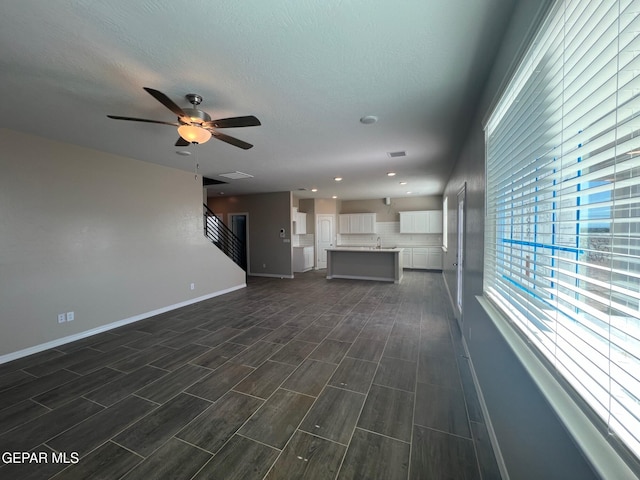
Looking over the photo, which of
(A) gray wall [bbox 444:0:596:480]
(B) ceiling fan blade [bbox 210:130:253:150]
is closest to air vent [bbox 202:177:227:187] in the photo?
(B) ceiling fan blade [bbox 210:130:253:150]

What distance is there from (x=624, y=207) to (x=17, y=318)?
5.08 m

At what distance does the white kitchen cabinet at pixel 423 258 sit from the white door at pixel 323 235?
274cm

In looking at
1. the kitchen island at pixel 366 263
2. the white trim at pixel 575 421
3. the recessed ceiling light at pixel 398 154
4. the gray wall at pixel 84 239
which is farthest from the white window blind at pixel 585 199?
the kitchen island at pixel 366 263

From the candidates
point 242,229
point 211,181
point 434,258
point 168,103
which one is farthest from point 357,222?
point 168,103

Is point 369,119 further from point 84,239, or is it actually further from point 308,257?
point 308,257

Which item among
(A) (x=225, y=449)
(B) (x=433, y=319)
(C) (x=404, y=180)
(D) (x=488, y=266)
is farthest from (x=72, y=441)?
(C) (x=404, y=180)

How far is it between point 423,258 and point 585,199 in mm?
8622

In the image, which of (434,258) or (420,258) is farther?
(420,258)

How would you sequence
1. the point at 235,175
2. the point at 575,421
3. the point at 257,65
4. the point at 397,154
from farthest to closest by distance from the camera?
the point at 235,175, the point at 397,154, the point at 257,65, the point at 575,421

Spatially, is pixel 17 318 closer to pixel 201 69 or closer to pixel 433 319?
A: pixel 201 69

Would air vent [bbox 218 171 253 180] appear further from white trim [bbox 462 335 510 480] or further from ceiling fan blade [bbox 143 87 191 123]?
white trim [bbox 462 335 510 480]

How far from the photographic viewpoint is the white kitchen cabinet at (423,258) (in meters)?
8.88

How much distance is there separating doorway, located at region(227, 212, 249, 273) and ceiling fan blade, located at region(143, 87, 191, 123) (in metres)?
6.26

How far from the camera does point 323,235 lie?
9867 mm
